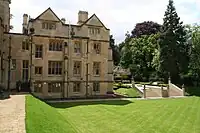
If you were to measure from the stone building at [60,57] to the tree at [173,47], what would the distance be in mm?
12670

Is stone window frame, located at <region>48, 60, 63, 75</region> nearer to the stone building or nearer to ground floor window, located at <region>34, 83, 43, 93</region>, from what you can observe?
the stone building

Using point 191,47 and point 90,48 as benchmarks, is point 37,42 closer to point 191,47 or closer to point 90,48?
point 90,48

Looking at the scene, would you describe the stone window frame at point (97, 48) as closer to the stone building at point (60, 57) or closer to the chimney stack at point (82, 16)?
the stone building at point (60, 57)

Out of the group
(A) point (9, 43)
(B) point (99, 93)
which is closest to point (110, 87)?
(B) point (99, 93)

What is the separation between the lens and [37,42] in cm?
3328

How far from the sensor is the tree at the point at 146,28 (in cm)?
7819

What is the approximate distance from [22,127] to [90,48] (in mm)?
26760

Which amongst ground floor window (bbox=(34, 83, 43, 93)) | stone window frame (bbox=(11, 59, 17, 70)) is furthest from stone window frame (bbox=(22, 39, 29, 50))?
ground floor window (bbox=(34, 83, 43, 93))

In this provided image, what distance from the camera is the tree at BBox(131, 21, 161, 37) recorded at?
78188mm

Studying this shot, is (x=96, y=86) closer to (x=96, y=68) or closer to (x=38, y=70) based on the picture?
(x=96, y=68)

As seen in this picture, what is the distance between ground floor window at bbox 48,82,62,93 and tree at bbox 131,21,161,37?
1922 inches

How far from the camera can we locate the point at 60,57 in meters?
34.6

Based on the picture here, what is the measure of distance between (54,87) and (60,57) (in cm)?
400

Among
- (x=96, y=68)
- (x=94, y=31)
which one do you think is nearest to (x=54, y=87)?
(x=96, y=68)
